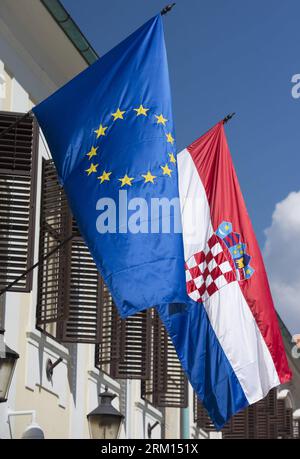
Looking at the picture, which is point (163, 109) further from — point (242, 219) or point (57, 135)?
→ point (242, 219)

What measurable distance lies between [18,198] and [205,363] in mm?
2763

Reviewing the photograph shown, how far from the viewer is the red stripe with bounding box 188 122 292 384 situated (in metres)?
16.0

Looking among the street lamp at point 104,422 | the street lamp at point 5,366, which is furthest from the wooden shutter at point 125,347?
the street lamp at point 5,366

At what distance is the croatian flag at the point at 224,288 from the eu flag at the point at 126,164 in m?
2.56

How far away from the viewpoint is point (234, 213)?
1608cm

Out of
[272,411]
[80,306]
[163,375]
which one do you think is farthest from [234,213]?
[272,411]

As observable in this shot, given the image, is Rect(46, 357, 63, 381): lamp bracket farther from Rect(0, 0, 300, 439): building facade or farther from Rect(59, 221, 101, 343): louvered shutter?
Rect(59, 221, 101, 343): louvered shutter

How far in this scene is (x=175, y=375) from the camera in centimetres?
2234

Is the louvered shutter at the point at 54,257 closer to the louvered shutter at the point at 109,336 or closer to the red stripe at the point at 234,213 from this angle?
the louvered shutter at the point at 109,336

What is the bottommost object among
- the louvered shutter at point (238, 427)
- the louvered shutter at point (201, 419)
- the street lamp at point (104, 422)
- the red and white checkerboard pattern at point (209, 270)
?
the street lamp at point (104, 422)

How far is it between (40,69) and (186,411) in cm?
944

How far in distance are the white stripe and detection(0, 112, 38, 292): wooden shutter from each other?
1692 mm

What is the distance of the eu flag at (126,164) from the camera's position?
12289 mm
